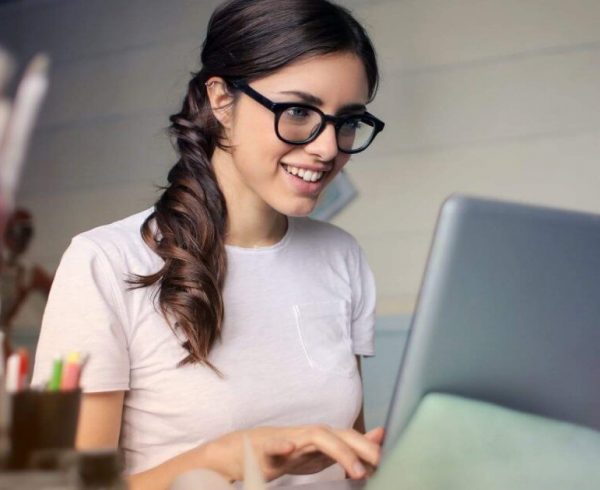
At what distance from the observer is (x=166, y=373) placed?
128 cm

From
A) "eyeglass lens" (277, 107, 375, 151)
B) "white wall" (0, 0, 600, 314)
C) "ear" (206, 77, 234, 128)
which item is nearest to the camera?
"eyeglass lens" (277, 107, 375, 151)

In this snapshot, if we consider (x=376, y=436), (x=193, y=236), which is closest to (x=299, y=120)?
(x=193, y=236)

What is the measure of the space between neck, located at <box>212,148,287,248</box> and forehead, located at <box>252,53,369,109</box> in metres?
0.16

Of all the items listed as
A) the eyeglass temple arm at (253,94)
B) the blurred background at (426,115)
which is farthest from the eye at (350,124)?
the blurred background at (426,115)

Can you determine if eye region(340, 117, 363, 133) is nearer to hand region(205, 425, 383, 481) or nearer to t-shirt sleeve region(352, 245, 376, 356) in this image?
t-shirt sleeve region(352, 245, 376, 356)

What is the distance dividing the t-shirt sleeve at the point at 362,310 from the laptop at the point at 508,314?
2.68 ft

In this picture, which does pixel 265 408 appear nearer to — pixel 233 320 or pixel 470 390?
pixel 233 320

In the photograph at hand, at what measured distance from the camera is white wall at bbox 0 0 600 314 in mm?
2480

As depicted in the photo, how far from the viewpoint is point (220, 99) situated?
1.38 metres

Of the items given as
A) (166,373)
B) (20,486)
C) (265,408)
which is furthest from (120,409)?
(20,486)

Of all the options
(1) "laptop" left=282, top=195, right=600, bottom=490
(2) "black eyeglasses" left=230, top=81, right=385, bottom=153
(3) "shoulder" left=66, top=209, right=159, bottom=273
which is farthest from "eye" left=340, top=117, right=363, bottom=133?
(1) "laptop" left=282, top=195, right=600, bottom=490

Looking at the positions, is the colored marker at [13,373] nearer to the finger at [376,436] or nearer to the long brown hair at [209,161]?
the finger at [376,436]

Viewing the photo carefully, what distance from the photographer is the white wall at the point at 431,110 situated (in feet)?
8.14

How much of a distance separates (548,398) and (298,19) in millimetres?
774
